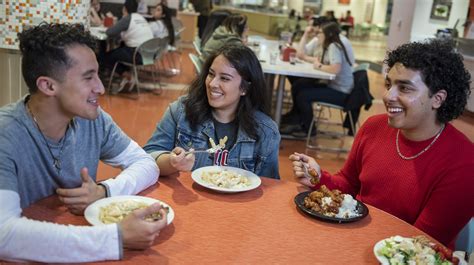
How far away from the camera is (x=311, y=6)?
19.5 meters

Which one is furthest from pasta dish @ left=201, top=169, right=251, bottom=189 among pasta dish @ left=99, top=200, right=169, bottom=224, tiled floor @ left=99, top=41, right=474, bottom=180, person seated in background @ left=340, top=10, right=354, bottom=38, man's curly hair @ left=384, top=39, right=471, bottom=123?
person seated in background @ left=340, top=10, right=354, bottom=38

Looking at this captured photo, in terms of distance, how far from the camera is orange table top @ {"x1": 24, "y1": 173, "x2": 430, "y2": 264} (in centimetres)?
126

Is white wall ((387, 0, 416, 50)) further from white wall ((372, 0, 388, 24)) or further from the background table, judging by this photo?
white wall ((372, 0, 388, 24))

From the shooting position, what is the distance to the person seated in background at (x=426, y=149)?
1.69 meters

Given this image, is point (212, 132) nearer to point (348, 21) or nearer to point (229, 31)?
point (229, 31)

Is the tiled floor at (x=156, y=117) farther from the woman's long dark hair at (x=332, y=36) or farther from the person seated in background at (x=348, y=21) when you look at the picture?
the person seated in background at (x=348, y=21)

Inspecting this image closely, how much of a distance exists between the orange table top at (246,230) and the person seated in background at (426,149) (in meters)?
0.21

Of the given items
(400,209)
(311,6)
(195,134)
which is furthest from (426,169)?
(311,6)

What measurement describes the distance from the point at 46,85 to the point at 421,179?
53.7 inches

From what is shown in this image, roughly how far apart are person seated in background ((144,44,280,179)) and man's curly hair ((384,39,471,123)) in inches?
26.9

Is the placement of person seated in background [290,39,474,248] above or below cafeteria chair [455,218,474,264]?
above

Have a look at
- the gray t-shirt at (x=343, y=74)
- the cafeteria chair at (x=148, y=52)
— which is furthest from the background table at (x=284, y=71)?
the cafeteria chair at (x=148, y=52)

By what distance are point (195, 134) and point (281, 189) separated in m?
0.52

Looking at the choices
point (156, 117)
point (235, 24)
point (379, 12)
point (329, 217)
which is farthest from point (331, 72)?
point (379, 12)
